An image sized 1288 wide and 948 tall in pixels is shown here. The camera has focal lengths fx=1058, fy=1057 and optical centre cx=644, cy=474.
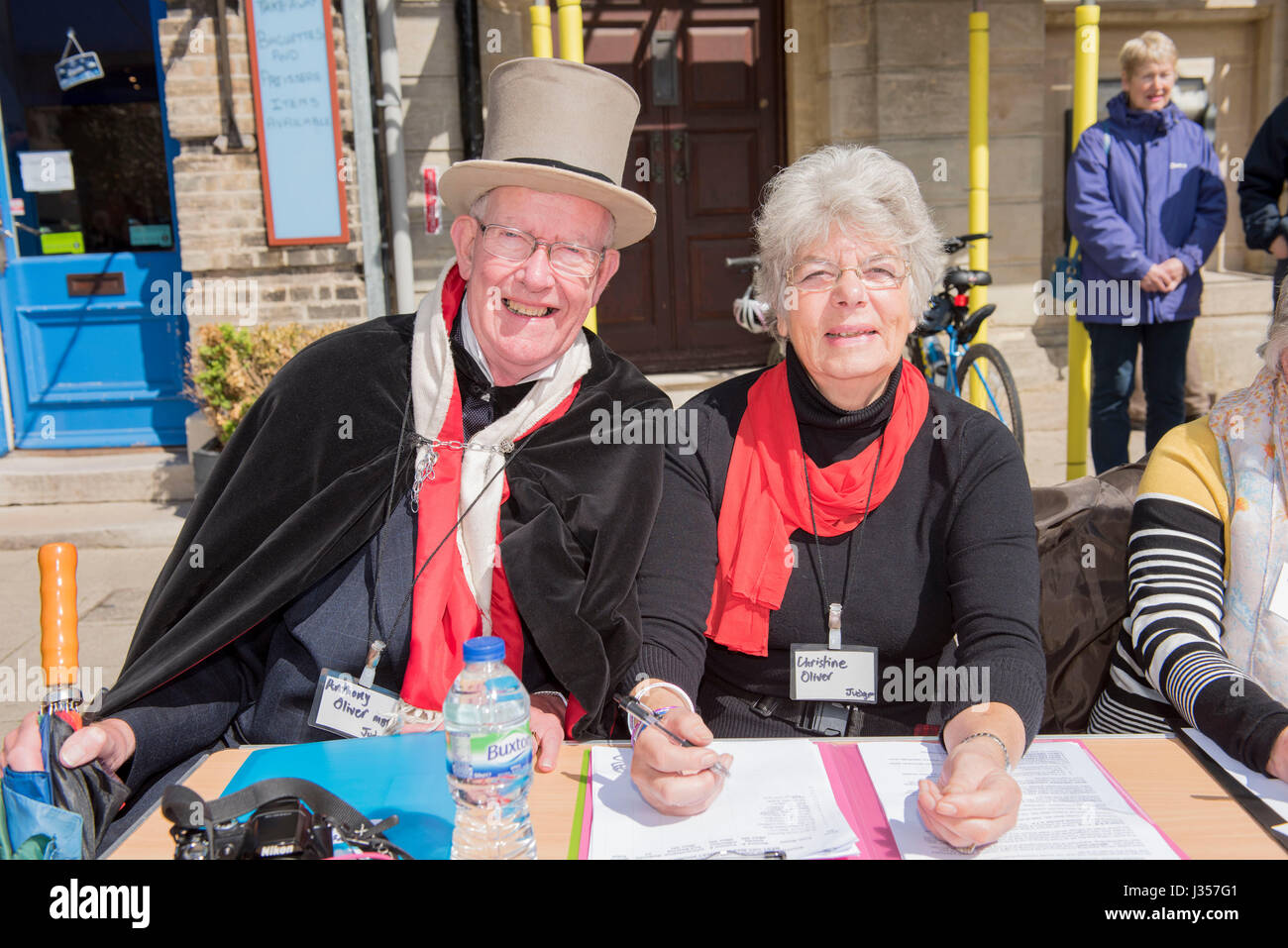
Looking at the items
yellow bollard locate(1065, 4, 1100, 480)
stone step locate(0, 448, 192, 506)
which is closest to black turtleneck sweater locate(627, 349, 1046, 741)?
yellow bollard locate(1065, 4, 1100, 480)

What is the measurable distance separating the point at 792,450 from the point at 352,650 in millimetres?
1014

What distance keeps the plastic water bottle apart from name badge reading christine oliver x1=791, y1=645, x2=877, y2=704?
2.49 ft

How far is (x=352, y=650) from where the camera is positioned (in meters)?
2.18

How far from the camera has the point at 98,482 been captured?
6.25m

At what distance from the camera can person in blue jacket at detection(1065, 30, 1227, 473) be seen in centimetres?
500

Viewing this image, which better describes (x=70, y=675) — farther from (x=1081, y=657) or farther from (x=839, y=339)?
(x=1081, y=657)

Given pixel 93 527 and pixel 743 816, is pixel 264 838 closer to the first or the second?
pixel 743 816

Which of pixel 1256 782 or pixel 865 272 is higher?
pixel 865 272

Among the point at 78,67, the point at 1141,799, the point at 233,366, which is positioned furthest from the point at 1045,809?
the point at 78,67

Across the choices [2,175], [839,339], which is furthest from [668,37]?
[839,339]

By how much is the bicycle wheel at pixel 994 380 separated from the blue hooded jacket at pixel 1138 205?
2.14ft

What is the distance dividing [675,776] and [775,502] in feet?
2.63

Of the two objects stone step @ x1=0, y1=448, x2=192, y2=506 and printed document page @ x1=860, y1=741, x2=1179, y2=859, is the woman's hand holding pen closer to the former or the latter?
printed document page @ x1=860, y1=741, x2=1179, y2=859

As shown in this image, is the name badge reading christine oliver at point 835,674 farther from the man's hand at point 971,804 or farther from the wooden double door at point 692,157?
the wooden double door at point 692,157
